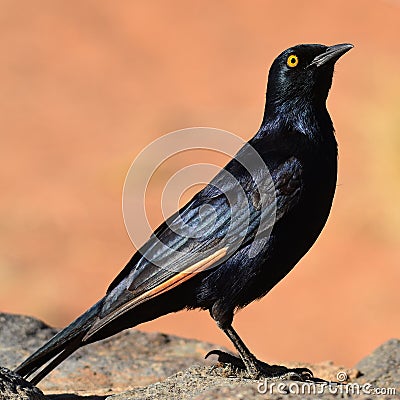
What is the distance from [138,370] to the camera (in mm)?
7570

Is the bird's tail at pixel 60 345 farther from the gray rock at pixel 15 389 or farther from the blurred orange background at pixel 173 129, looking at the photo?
the blurred orange background at pixel 173 129

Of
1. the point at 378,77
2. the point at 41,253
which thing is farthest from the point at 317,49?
the point at 378,77

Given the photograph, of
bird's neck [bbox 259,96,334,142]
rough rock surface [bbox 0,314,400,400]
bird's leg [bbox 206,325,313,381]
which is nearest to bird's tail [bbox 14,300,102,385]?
rough rock surface [bbox 0,314,400,400]

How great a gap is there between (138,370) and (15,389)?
2421 mm

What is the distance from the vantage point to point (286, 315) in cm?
1466

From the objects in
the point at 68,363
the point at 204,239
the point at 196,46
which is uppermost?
the point at 196,46

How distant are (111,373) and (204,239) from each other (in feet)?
6.34

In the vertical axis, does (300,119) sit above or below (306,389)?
above

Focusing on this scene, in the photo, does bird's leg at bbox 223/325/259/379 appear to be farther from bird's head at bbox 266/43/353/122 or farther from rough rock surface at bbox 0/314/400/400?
bird's head at bbox 266/43/353/122

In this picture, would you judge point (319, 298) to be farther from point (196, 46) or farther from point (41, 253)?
point (196, 46)

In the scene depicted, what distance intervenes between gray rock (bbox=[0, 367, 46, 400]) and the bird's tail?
74cm
